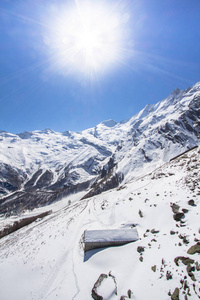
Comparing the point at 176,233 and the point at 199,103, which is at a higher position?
the point at 199,103

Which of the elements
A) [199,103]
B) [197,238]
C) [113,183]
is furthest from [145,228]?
[199,103]

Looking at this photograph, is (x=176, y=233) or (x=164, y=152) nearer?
(x=176, y=233)

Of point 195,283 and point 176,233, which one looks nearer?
point 195,283

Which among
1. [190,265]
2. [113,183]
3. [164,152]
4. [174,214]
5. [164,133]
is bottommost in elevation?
[190,265]

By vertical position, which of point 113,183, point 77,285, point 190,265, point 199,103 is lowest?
point 77,285

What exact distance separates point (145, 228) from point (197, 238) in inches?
244

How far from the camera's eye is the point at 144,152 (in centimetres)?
14625

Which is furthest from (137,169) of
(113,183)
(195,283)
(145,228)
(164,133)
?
(195,283)

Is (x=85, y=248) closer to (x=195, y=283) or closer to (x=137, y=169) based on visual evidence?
(x=195, y=283)

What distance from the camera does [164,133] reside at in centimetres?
16212

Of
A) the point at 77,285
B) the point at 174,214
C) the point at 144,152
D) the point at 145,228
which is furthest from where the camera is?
the point at 144,152

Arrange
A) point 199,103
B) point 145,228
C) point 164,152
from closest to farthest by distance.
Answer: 1. point 145,228
2. point 164,152
3. point 199,103

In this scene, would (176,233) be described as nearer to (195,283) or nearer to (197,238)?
(197,238)

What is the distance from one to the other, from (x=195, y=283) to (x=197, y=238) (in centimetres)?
377
